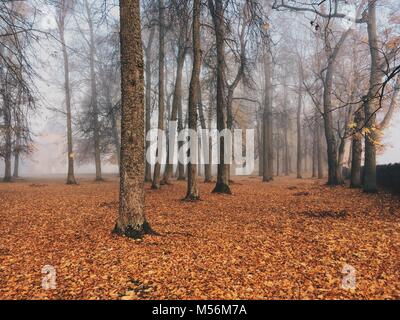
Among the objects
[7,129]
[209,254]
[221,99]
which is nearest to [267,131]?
[221,99]

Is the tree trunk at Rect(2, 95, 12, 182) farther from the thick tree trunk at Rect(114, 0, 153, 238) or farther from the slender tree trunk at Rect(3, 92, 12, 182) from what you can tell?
the thick tree trunk at Rect(114, 0, 153, 238)

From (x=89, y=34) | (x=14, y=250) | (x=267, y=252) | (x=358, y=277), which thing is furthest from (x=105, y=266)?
(x=89, y=34)

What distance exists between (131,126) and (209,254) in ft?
10.0

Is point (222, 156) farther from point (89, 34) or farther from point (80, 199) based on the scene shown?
point (89, 34)

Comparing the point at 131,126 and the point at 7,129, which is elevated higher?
the point at 7,129

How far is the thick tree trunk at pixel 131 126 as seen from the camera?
21.4ft

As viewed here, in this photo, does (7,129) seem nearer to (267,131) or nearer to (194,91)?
(194,91)

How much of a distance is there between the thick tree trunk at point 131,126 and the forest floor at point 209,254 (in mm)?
544

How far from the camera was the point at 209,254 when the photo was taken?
5742mm

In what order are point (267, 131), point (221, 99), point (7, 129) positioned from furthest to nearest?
1. point (267, 131)
2. point (7, 129)
3. point (221, 99)

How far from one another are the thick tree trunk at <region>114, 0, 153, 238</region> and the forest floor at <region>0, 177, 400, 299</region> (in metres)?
0.54

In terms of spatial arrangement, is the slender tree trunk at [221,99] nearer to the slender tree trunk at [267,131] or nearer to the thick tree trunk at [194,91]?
→ the thick tree trunk at [194,91]

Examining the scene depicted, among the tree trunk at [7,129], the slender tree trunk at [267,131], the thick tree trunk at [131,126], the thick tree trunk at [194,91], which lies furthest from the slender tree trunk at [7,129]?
the slender tree trunk at [267,131]
